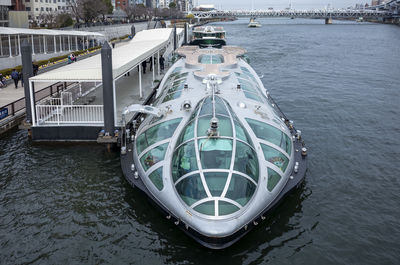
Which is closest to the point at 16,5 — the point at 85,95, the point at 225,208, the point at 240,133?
the point at 85,95

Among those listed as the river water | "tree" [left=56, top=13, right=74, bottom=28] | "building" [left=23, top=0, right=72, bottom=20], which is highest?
"building" [left=23, top=0, right=72, bottom=20]

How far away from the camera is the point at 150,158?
13.1m

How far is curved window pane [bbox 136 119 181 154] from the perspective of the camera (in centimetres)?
1369

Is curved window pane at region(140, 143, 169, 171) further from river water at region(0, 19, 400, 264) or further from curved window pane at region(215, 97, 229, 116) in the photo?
curved window pane at region(215, 97, 229, 116)

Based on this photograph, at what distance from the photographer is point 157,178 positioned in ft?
40.2

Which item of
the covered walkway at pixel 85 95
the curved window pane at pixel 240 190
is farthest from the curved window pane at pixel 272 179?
the covered walkway at pixel 85 95

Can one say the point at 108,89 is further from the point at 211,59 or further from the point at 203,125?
the point at 211,59

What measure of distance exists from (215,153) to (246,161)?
3.00ft

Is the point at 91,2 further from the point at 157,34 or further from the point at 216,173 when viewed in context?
the point at 216,173

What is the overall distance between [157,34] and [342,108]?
67.8 ft

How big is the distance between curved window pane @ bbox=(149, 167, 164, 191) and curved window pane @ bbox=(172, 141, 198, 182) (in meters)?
0.56

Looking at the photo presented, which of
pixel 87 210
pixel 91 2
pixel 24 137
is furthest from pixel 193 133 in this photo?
pixel 91 2

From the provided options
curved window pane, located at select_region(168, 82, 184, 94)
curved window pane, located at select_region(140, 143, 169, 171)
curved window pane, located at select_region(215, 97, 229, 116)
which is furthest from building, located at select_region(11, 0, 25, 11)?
curved window pane, located at select_region(140, 143, 169, 171)

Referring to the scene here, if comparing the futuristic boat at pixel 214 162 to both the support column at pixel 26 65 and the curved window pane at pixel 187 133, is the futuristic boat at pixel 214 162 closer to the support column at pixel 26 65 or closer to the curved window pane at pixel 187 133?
the curved window pane at pixel 187 133
